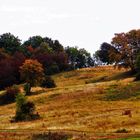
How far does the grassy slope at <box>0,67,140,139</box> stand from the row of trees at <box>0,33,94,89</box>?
23006 millimetres

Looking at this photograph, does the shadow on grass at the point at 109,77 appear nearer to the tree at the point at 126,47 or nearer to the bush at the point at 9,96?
the tree at the point at 126,47

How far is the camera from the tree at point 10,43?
18362cm

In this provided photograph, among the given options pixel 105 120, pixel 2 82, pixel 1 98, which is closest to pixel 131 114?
pixel 105 120

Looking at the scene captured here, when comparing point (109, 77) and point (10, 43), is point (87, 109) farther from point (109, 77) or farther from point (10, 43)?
point (10, 43)

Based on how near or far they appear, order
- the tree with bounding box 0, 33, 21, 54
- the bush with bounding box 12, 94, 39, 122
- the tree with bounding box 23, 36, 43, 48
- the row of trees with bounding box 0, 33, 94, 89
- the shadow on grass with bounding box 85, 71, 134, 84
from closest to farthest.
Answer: the bush with bounding box 12, 94, 39, 122
the shadow on grass with bounding box 85, 71, 134, 84
the row of trees with bounding box 0, 33, 94, 89
the tree with bounding box 0, 33, 21, 54
the tree with bounding box 23, 36, 43, 48

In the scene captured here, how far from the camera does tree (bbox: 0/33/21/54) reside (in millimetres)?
183625

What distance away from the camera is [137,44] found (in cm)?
13462

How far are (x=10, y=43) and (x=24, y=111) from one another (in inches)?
4279

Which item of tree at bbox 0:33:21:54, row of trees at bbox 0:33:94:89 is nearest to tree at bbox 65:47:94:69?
row of trees at bbox 0:33:94:89

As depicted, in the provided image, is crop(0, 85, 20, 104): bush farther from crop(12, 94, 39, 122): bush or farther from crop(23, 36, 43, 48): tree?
crop(23, 36, 43, 48): tree

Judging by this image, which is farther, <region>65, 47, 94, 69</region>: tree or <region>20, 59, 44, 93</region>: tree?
<region>65, 47, 94, 69</region>: tree

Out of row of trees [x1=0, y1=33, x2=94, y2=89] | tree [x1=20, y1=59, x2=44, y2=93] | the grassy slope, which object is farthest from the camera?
row of trees [x1=0, y1=33, x2=94, y2=89]

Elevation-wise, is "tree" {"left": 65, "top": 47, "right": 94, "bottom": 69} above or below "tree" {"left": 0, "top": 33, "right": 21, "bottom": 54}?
below

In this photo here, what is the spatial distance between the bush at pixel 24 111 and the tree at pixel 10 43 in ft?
335
